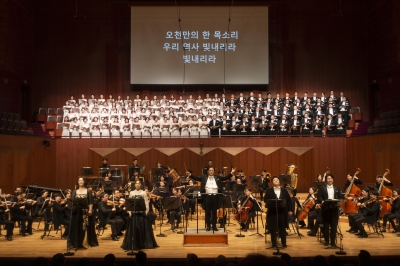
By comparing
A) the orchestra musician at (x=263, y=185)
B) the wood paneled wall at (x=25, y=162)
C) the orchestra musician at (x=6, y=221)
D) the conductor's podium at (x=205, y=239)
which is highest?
the wood paneled wall at (x=25, y=162)

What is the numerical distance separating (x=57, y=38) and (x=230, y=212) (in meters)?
13.7

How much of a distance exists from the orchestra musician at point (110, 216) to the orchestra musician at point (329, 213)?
441 centimetres

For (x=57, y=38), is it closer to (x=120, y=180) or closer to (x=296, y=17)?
(x=120, y=180)

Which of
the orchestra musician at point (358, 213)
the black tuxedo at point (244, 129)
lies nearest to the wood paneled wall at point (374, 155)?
the black tuxedo at point (244, 129)

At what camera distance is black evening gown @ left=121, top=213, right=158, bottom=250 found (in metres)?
8.93

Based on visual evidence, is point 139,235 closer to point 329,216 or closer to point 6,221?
point 6,221

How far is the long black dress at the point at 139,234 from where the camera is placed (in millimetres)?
8930

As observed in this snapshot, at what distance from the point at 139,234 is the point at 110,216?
1.56 metres

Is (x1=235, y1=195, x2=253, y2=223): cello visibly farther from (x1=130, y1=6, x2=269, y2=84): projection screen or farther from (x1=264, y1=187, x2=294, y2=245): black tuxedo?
(x1=130, y1=6, x2=269, y2=84): projection screen

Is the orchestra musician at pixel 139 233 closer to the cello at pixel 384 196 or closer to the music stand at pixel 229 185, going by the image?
the music stand at pixel 229 185

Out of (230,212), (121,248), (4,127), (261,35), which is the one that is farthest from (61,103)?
(121,248)

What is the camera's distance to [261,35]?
70.3ft

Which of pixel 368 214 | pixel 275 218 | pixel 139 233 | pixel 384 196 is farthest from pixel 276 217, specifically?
pixel 384 196

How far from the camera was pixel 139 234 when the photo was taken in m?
8.99
